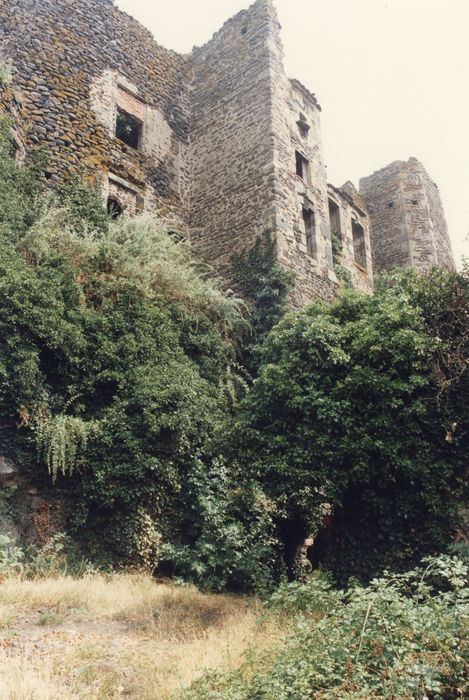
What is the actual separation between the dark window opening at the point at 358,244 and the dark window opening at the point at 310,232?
5.43m

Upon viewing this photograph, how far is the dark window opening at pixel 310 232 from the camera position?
13852 mm

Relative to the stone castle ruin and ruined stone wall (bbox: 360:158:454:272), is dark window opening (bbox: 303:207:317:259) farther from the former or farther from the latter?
ruined stone wall (bbox: 360:158:454:272)

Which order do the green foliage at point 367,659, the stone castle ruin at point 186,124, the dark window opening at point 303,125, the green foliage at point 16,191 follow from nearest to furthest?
the green foliage at point 367,659 → the green foliage at point 16,191 → the stone castle ruin at point 186,124 → the dark window opening at point 303,125

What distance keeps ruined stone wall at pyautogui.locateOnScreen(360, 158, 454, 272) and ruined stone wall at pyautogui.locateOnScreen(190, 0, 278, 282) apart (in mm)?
8917

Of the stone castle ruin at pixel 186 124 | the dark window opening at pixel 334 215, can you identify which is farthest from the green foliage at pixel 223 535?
the dark window opening at pixel 334 215

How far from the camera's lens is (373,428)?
720cm

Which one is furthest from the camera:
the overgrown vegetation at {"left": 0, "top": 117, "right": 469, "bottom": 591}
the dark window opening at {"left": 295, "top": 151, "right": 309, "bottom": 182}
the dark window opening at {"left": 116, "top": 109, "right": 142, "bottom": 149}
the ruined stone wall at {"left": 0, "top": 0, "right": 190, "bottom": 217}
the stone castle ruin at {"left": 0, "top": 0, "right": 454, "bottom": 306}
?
the dark window opening at {"left": 295, "top": 151, "right": 309, "bottom": 182}

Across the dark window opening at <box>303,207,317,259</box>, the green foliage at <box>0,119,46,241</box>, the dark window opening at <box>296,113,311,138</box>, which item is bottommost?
the green foliage at <box>0,119,46,241</box>

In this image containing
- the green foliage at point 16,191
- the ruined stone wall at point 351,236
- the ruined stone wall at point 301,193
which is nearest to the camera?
the green foliage at point 16,191

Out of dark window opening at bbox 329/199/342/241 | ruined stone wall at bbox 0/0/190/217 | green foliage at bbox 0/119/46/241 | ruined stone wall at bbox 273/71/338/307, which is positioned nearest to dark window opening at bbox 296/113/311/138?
ruined stone wall at bbox 273/71/338/307

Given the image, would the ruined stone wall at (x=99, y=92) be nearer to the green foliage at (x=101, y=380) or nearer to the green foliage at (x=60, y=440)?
the green foliage at (x=101, y=380)

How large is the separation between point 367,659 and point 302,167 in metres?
12.9

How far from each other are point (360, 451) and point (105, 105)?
10.7m

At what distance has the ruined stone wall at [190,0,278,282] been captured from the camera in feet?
43.8
